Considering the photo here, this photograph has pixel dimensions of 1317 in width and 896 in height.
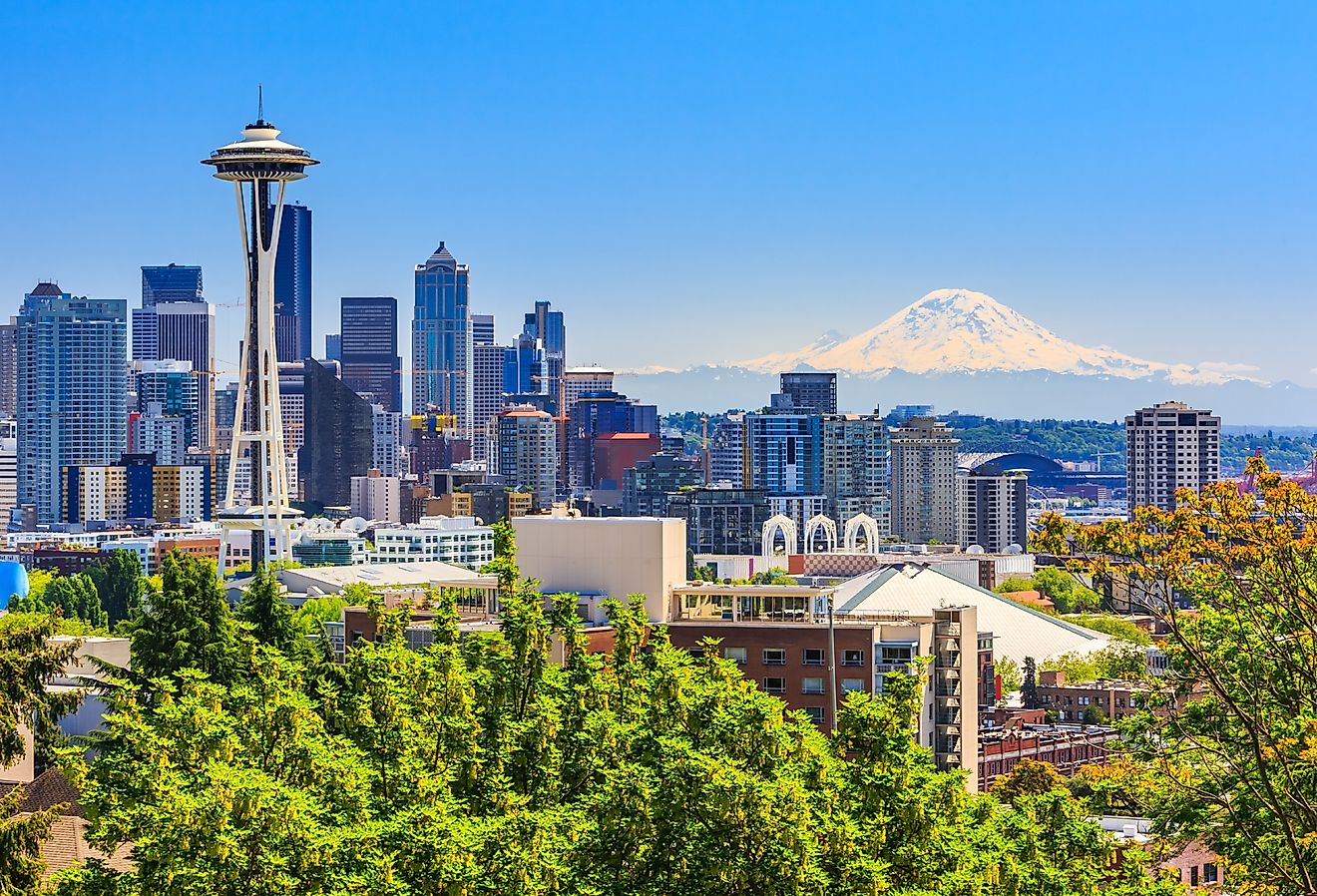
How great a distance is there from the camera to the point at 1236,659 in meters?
26.1

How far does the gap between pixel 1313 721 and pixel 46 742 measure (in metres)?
14.5

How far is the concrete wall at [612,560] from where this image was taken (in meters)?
52.4

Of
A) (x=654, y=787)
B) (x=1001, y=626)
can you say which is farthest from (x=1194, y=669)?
(x=1001, y=626)

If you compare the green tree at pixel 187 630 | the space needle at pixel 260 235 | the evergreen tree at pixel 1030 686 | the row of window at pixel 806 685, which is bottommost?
the evergreen tree at pixel 1030 686

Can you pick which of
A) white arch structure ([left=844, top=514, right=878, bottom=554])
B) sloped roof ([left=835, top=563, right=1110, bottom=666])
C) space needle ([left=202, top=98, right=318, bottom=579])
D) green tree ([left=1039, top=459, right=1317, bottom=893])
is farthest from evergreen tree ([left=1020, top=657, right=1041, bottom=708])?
green tree ([left=1039, top=459, right=1317, bottom=893])

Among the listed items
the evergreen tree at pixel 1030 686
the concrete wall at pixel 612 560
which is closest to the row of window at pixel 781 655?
the concrete wall at pixel 612 560

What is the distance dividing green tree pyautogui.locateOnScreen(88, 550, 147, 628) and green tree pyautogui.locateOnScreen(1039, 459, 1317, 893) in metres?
97.8

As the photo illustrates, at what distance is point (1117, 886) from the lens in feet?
85.3

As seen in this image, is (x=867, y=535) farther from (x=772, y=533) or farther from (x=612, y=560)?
(x=612, y=560)

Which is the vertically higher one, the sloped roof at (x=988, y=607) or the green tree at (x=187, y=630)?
the green tree at (x=187, y=630)

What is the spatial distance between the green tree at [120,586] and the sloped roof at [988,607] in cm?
3908

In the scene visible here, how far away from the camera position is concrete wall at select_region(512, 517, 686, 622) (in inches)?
2064

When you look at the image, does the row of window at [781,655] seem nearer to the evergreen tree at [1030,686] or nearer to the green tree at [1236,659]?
the green tree at [1236,659]

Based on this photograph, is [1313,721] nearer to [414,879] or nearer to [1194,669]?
[1194,669]
